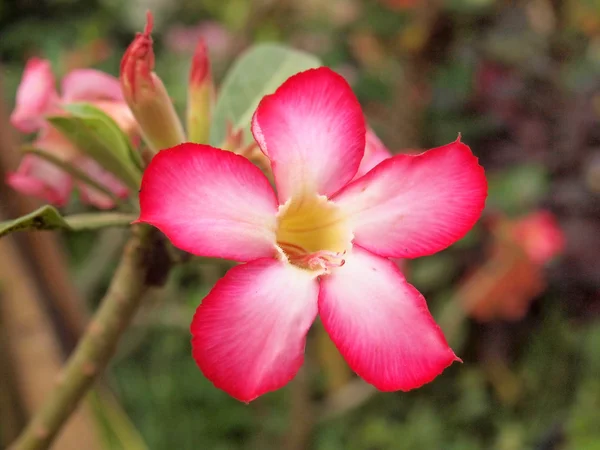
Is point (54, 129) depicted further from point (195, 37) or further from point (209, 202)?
point (195, 37)

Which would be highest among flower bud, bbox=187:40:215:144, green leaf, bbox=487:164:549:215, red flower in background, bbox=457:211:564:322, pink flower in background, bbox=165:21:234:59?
flower bud, bbox=187:40:215:144

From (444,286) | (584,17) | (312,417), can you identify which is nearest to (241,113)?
(312,417)

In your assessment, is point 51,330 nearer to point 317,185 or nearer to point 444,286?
point 317,185

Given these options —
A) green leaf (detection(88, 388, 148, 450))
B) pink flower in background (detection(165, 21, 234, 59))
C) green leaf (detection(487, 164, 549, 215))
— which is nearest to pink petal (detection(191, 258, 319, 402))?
green leaf (detection(88, 388, 148, 450))

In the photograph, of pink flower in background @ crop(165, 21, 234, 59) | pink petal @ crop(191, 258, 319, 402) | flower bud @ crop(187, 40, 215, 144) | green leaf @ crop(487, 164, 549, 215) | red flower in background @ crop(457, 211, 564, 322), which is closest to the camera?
pink petal @ crop(191, 258, 319, 402)

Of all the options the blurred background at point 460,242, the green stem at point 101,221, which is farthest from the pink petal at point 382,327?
the blurred background at point 460,242

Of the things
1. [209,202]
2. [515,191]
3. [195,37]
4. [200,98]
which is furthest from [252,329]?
[195,37]

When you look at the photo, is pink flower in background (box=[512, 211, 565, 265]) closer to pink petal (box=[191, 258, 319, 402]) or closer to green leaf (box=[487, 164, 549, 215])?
green leaf (box=[487, 164, 549, 215])

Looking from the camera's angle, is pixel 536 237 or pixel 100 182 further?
pixel 536 237
